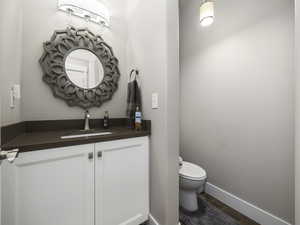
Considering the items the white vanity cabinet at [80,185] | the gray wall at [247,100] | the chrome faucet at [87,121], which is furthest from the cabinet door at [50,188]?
the gray wall at [247,100]

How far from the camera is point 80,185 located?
81 cm

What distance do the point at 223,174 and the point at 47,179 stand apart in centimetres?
170

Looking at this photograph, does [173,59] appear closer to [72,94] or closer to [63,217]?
[72,94]

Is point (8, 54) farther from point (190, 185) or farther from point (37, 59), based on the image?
point (190, 185)

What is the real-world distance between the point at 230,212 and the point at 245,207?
0.16m

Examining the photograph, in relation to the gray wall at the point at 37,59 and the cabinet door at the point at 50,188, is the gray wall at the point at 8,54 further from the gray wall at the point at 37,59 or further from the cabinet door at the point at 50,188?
the cabinet door at the point at 50,188

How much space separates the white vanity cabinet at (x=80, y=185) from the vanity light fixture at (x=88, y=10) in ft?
4.39

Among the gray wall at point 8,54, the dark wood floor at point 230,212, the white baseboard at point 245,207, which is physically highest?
the gray wall at point 8,54

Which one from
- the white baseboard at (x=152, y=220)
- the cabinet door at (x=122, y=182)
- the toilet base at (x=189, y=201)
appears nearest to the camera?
the cabinet door at (x=122, y=182)

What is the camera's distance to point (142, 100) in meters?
1.27

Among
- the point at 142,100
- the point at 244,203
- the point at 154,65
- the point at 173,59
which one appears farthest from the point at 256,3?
the point at 244,203

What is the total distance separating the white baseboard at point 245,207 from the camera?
113 centimetres

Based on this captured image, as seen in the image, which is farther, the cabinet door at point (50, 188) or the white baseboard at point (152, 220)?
the white baseboard at point (152, 220)

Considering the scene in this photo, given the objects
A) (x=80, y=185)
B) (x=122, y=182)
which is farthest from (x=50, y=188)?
(x=122, y=182)
